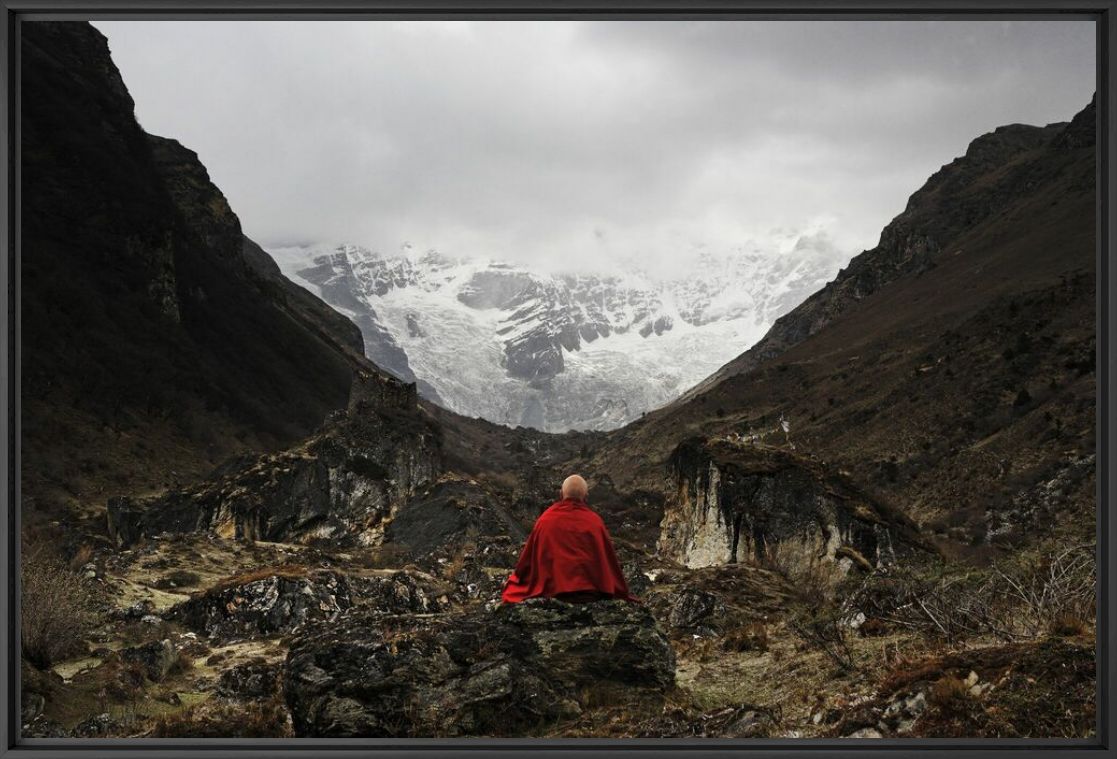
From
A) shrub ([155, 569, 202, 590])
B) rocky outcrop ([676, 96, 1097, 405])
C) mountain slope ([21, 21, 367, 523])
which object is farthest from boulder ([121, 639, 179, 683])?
rocky outcrop ([676, 96, 1097, 405])

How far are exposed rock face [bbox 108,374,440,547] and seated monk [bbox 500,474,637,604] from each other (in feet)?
60.7

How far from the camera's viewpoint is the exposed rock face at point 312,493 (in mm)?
24297

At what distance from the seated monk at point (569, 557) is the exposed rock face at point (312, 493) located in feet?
60.7

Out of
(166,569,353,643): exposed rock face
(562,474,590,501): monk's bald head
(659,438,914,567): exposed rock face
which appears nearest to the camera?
(562,474,590,501): monk's bald head

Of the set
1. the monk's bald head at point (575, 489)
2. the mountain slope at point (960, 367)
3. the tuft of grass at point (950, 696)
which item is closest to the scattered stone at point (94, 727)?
the monk's bald head at point (575, 489)

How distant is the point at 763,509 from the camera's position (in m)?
17.6

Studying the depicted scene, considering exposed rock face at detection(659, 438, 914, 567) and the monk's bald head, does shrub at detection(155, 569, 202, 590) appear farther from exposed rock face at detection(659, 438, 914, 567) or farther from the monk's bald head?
the monk's bald head

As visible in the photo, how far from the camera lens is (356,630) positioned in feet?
25.7

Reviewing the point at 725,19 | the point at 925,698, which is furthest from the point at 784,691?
the point at 725,19

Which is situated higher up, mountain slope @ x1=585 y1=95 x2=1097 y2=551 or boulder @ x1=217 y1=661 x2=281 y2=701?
mountain slope @ x1=585 y1=95 x2=1097 y2=551

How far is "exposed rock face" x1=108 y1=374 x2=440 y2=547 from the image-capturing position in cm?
2430

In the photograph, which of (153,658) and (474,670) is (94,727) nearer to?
(153,658)

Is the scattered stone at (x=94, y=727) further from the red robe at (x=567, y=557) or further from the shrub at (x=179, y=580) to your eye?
the shrub at (x=179, y=580)

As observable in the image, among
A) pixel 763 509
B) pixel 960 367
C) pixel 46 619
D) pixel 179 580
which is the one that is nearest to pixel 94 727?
pixel 46 619
